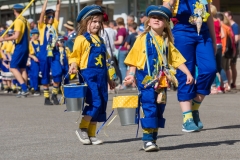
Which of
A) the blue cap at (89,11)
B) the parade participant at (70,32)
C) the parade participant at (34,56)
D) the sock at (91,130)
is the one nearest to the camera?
the blue cap at (89,11)

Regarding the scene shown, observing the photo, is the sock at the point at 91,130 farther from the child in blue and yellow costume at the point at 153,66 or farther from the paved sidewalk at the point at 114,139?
the child in blue and yellow costume at the point at 153,66

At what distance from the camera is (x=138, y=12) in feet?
97.0

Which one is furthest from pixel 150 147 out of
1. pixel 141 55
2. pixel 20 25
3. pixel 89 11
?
pixel 20 25

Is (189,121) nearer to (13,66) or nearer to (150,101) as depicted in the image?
(150,101)

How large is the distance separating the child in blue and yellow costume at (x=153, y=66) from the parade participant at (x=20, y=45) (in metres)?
9.13

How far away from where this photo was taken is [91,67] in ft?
27.9

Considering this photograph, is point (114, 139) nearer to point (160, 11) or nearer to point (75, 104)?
point (75, 104)

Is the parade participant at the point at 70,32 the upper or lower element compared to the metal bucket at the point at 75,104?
lower

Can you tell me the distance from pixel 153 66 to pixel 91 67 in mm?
1022

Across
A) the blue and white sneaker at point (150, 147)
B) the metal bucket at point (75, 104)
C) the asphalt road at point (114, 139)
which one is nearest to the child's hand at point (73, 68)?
the metal bucket at point (75, 104)

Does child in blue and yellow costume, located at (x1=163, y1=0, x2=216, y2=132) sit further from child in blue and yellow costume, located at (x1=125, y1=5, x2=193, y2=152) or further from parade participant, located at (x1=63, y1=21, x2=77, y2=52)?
parade participant, located at (x1=63, y1=21, x2=77, y2=52)

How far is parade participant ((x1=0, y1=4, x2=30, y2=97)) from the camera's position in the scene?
16.7 meters

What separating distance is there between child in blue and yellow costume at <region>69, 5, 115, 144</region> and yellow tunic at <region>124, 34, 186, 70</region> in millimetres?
840

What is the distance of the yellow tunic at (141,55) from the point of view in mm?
7715
